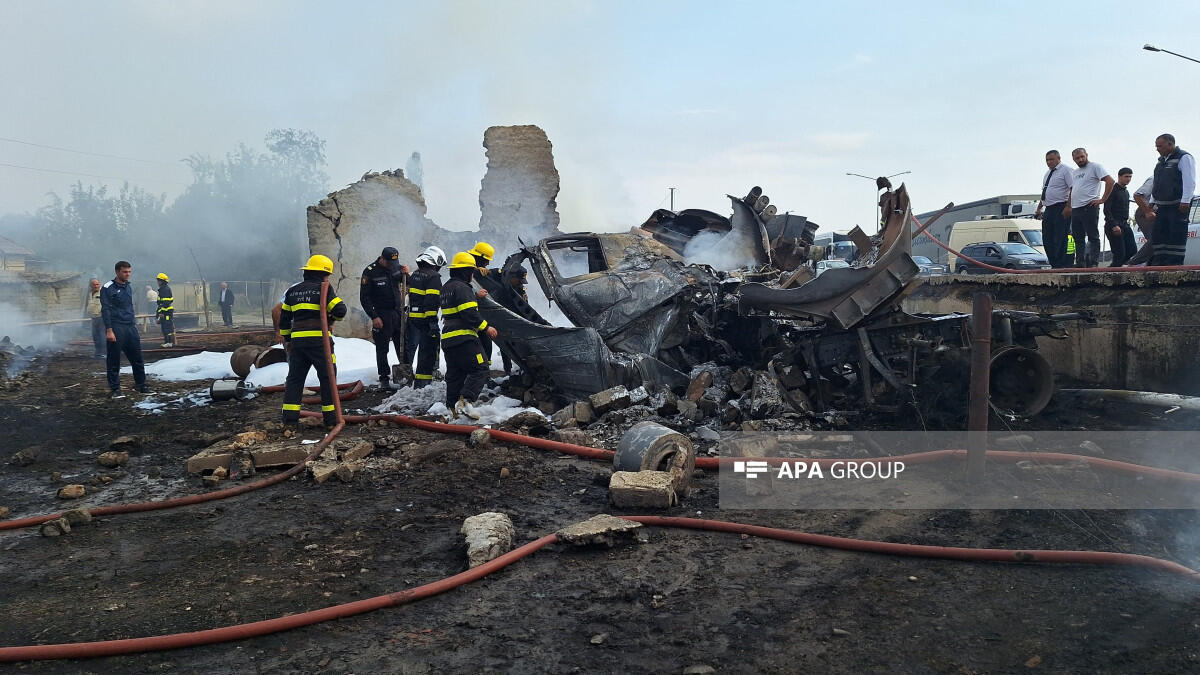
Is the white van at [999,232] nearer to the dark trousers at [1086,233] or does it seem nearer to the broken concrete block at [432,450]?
the dark trousers at [1086,233]

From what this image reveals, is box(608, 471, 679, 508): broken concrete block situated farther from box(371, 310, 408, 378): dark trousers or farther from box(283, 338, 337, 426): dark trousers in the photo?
box(371, 310, 408, 378): dark trousers

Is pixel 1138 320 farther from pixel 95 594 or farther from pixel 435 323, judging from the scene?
pixel 95 594

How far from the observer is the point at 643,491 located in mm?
4246

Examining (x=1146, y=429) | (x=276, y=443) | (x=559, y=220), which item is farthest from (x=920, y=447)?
(x=559, y=220)

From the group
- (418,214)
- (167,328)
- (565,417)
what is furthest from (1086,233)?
(167,328)

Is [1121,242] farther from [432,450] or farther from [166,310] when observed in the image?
[166,310]

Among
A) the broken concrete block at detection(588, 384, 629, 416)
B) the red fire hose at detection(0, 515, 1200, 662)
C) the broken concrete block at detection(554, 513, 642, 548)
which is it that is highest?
the broken concrete block at detection(588, 384, 629, 416)

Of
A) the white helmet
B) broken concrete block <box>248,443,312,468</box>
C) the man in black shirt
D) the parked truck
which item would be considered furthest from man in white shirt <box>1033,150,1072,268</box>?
the parked truck

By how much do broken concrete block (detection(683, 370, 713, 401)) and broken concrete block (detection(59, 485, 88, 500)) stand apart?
477 centimetres

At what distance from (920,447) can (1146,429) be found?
6.84 feet

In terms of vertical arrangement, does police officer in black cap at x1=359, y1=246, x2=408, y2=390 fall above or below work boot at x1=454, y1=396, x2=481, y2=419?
above

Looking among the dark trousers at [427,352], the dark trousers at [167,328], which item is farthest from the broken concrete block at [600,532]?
the dark trousers at [167,328]

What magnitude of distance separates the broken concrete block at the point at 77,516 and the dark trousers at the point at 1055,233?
10.0 m

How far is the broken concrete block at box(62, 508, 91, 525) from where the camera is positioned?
4234 mm
